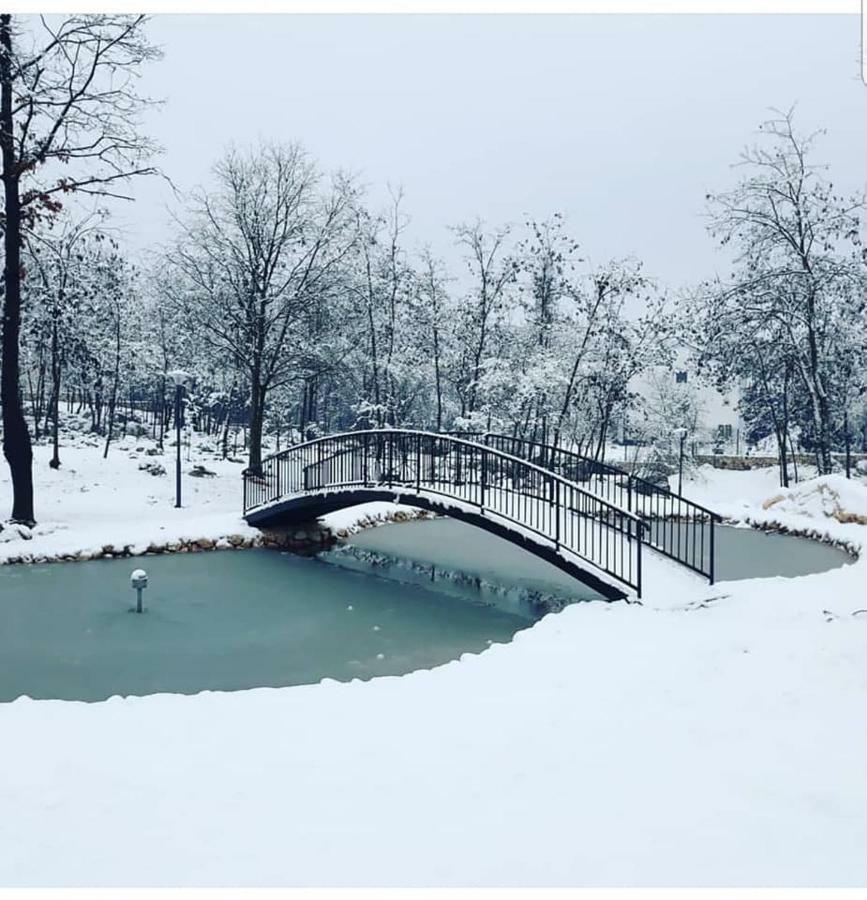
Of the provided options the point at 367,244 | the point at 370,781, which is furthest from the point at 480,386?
the point at 370,781

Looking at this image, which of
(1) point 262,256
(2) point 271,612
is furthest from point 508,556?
(1) point 262,256

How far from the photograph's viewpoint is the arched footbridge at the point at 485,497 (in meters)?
7.44

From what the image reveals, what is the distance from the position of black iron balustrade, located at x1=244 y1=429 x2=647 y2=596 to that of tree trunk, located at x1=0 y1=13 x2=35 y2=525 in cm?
353

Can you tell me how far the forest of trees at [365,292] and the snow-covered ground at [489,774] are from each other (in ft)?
30.5

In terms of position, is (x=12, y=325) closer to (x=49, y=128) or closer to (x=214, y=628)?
(x=49, y=128)

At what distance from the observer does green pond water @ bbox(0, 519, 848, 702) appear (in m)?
5.75

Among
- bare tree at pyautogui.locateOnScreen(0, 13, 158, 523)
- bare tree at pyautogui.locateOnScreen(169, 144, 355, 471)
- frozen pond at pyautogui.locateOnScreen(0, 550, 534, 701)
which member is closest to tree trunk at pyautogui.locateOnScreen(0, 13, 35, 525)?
bare tree at pyautogui.locateOnScreen(0, 13, 158, 523)

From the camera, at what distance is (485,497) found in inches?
350

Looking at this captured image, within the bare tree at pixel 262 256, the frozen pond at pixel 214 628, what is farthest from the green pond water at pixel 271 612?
the bare tree at pixel 262 256

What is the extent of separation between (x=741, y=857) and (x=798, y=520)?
1244cm

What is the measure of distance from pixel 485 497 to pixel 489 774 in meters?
5.71

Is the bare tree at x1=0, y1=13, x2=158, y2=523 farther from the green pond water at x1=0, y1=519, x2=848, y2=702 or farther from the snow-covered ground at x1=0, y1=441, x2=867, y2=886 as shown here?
the snow-covered ground at x1=0, y1=441, x2=867, y2=886

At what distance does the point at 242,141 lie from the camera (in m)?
16.4

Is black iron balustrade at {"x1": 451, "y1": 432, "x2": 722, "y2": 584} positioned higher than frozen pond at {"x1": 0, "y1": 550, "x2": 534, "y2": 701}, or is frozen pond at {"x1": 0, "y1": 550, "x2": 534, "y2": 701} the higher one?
black iron balustrade at {"x1": 451, "y1": 432, "x2": 722, "y2": 584}
